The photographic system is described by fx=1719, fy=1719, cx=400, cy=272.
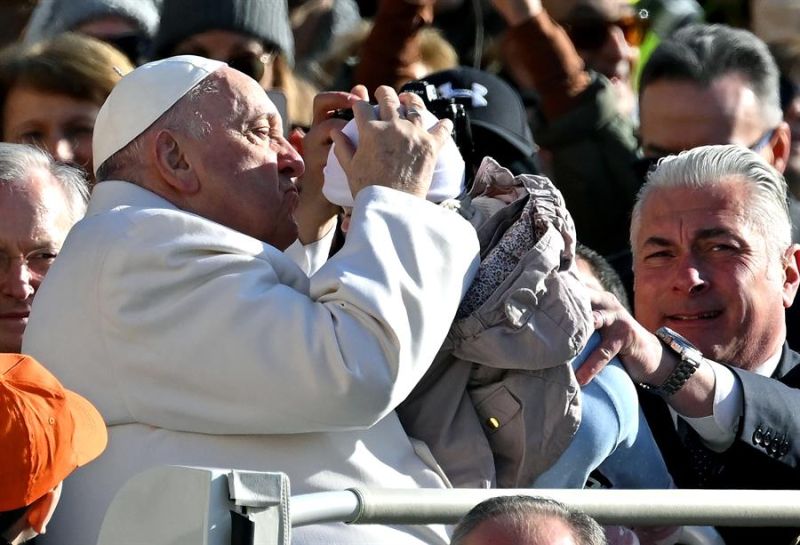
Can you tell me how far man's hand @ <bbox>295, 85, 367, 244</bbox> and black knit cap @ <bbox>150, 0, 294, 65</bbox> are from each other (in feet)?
5.80

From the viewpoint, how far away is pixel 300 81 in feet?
19.7

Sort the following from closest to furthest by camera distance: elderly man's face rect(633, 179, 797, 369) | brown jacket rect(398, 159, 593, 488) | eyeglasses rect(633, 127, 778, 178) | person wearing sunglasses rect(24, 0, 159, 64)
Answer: brown jacket rect(398, 159, 593, 488), elderly man's face rect(633, 179, 797, 369), eyeglasses rect(633, 127, 778, 178), person wearing sunglasses rect(24, 0, 159, 64)

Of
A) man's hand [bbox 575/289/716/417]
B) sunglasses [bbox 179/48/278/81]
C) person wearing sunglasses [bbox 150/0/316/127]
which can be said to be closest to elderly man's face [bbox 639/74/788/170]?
person wearing sunglasses [bbox 150/0/316/127]

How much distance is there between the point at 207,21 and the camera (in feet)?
18.7

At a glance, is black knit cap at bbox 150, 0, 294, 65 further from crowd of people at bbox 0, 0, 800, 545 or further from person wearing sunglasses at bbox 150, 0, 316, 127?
crowd of people at bbox 0, 0, 800, 545

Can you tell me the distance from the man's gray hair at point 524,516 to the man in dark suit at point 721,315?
42.5 inches

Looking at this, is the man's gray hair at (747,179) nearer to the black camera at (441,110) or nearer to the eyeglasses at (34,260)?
the black camera at (441,110)

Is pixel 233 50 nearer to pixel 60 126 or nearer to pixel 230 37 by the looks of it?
pixel 230 37

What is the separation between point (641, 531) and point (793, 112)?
2.73m

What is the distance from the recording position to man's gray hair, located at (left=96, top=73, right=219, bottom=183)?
11.8 feet

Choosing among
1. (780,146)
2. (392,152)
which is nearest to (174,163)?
(392,152)

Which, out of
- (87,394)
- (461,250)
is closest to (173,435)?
(87,394)

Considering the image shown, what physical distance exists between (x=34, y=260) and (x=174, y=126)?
97 centimetres

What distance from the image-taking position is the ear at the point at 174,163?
11.6 feet
